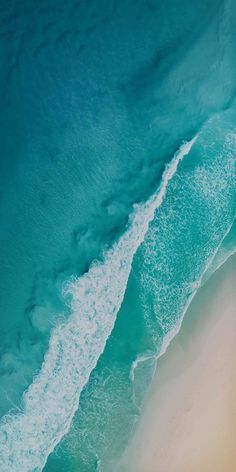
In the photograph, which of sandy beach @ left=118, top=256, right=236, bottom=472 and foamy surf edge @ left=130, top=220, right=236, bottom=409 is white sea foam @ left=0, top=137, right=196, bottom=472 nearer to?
foamy surf edge @ left=130, top=220, right=236, bottom=409

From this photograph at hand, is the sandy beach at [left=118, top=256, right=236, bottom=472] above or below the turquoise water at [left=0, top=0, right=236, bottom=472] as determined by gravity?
below

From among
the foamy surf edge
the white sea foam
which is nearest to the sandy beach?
the foamy surf edge

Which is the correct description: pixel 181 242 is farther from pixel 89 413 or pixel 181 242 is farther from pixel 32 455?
pixel 32 455

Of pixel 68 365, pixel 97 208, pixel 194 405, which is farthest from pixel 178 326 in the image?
pixel 97 208

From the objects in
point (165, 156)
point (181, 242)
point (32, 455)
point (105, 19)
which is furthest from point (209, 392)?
point (105, 19)

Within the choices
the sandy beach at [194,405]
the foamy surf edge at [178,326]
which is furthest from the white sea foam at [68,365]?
the sandy beach at [194,405]

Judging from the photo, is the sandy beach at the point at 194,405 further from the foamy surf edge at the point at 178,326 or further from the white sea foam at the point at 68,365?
the white sea foam at the point at 68,365
